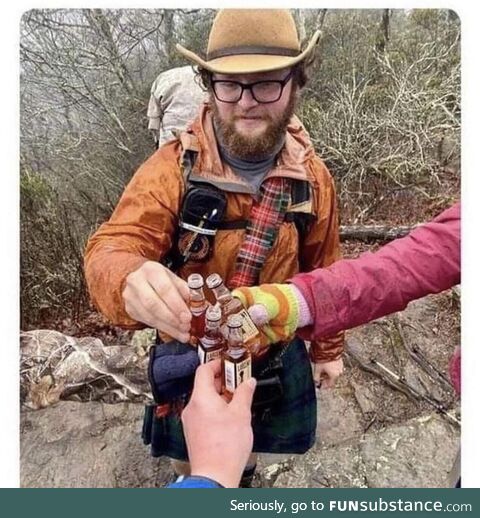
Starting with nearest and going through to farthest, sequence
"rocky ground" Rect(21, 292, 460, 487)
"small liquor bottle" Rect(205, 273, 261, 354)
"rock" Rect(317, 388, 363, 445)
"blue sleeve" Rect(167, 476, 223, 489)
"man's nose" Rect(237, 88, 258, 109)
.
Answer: "blue sleeve" Rect(167, 476, 223, 489) → "small liquor bottle" Rect(205, 273, 261, 354) → "man's nose" Rect(237, 88, 258, 109) → "rocky ground" Rect(21, 292, 460, 487) → "rock" Rect(317, 388, 363, 445)

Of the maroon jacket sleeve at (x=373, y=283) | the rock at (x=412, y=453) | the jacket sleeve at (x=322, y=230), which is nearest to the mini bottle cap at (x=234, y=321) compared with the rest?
the maroon jacket sleeve at (x=373, y=283)

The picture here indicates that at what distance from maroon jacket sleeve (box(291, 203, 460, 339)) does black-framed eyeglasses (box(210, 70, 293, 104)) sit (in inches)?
12.4

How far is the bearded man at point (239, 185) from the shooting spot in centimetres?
84

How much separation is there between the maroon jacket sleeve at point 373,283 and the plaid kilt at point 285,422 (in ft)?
0.83

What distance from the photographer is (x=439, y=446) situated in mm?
1031

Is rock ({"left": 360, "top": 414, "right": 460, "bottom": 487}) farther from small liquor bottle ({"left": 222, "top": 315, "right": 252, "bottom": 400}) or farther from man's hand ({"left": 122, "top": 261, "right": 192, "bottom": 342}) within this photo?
man's hand ({"left": 122, "top": 261, "right": 192, "bottom": 342})

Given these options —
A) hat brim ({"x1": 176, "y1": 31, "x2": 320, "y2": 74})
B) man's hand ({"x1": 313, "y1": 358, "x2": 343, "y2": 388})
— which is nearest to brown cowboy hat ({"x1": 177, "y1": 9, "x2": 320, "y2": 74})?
hat brim ({"x1": 176, "y1": 31, "x2": 320, "y2": 74})

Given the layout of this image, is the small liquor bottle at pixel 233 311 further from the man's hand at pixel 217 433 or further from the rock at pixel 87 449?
the rock at pixel 87 449

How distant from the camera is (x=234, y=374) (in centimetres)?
76

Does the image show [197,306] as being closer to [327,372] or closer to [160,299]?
[160,299]

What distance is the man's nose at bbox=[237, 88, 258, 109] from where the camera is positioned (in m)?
0.88

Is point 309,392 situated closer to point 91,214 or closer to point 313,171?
point 313,171

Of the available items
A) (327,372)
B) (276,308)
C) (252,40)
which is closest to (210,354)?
(276,308)

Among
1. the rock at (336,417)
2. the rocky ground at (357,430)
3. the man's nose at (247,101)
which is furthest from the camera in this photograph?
the rock at (336,417)
